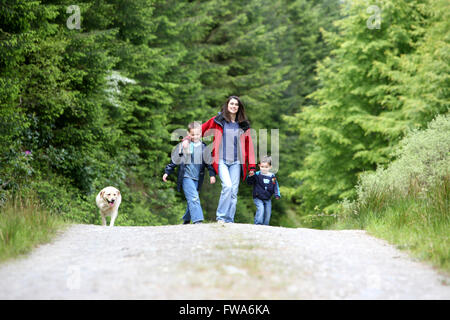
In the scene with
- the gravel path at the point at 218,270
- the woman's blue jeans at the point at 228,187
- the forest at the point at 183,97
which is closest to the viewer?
the gravel path at the point at 218,270

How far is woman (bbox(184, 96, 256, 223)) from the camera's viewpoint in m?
8.66

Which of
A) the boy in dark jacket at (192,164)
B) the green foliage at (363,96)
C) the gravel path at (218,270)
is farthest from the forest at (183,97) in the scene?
the boy in dark jacket at (192,164)

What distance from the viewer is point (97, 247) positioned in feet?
20.6

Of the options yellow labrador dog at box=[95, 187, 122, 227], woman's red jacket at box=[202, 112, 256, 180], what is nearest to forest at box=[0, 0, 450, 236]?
yellow labrador dog at box=[95, 187, 122, 227]

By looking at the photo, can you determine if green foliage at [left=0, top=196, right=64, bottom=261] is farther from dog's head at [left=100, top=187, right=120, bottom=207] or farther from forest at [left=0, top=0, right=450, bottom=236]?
dog's head at [left=100, top=187, right=120, bottom=207]

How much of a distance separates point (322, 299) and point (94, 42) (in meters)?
9.89

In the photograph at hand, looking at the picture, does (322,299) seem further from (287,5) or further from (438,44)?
(287,5)

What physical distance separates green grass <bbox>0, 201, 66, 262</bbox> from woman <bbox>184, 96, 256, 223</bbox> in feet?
8.57

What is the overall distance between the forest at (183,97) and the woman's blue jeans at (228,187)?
106 inches

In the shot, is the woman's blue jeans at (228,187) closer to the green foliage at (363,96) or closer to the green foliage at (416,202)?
the green foliage at (416,202)

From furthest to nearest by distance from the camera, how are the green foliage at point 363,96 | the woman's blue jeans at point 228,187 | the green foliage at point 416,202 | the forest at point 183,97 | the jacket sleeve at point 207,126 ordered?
1. the green foliage at point 363,96
2. the forest at point 183,97
3. the jacket sleeve at point 207,126
4. the woman's blue jeans at point 228,187
5. the green foliage at point 416,202

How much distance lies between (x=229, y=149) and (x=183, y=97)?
1512 centimetres

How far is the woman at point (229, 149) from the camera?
28.4 ft

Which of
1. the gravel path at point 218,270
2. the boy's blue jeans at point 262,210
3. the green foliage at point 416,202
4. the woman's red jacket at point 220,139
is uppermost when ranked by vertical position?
the woman's red jacket at point 220,139
